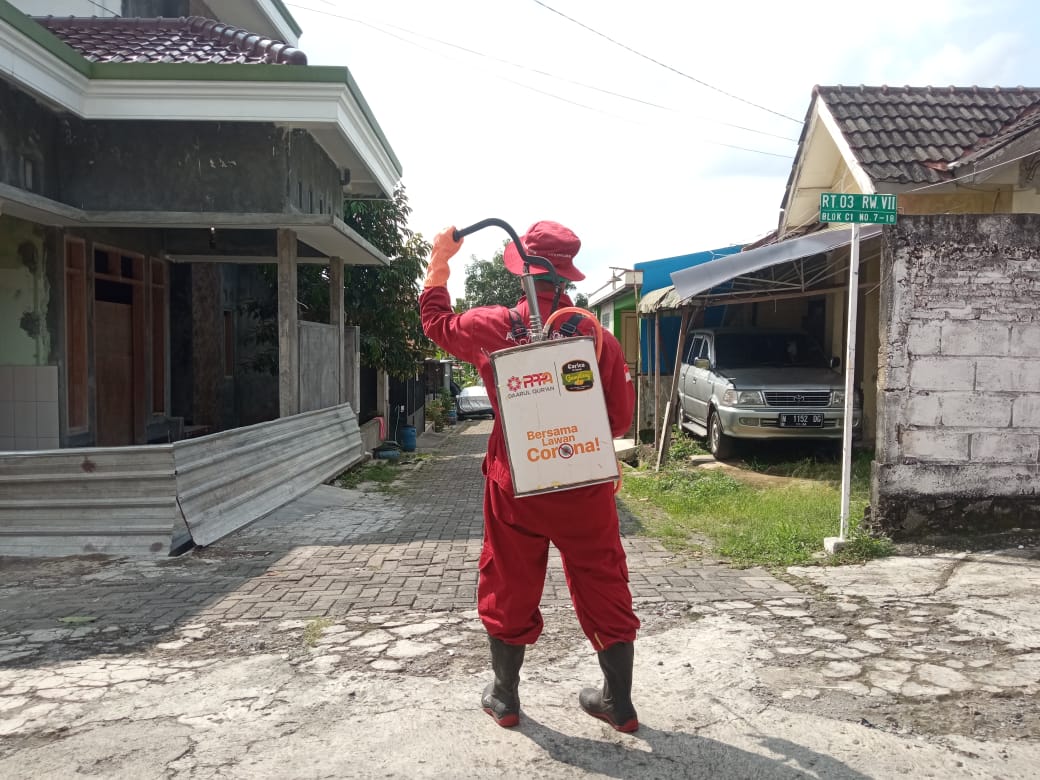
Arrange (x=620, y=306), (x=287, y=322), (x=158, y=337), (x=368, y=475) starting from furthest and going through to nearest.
Result: (x=620, y=306)
(x=368, y=475)
(x=158, y=337)
(x=287, y=322)

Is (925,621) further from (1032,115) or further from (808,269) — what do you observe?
(1032,115)

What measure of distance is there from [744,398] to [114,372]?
7204 millimetres

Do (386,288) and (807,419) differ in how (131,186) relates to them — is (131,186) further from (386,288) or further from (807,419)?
(807,419)

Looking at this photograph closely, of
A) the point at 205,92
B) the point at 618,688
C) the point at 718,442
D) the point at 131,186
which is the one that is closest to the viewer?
the point at 618,688

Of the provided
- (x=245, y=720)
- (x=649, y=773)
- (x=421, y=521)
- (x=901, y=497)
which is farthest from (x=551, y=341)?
(x=421, y=521)

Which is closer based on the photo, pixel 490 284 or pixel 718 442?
pixel 718 442

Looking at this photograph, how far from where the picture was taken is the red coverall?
10.3ft

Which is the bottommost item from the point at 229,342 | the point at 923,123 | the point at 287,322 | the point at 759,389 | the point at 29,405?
the point at 29,405

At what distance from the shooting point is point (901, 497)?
598cm

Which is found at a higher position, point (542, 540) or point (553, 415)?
point (553, 415)

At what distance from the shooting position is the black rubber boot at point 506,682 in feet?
10.6

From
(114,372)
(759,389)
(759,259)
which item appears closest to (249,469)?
(114,372)

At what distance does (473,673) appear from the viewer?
12.4ft

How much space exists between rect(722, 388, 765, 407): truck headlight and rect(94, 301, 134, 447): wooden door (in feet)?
23.1
